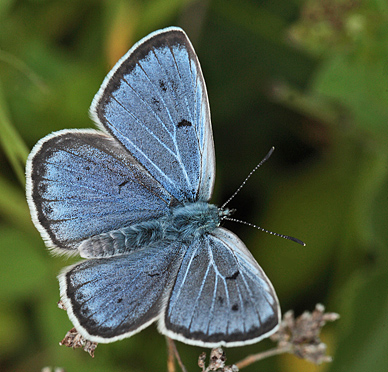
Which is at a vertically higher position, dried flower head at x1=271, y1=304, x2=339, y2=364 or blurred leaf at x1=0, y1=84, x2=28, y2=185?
blurred leaf at x1=0, y1=84, x2=28, y2=185

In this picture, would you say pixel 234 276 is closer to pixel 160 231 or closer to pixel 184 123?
pixel 160 231

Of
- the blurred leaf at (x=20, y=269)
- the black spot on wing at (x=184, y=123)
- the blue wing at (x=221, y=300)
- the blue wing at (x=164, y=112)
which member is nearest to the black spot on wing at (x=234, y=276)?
the blue wing at (x=221, y=300)

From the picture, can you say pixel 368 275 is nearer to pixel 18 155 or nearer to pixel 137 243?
pixel 137 243

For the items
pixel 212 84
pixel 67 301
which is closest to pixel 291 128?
pixel 212 84

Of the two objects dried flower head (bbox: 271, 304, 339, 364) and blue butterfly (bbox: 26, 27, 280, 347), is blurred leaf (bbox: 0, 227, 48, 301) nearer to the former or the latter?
blue butterfly (bbox: 26, 27, 280, 347)

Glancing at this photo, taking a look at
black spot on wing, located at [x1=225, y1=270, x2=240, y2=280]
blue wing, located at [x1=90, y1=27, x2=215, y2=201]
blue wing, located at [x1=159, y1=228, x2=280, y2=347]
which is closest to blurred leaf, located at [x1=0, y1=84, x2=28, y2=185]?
blue wing, located at [x1=90, y1=27, x2=215, y2=201]

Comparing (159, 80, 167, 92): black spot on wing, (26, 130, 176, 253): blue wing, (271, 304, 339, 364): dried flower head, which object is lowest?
(271, 304, 339, 364): dried flower head

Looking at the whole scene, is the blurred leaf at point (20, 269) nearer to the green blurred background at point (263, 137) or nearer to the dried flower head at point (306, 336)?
the green blurred background at point (263, 137)
